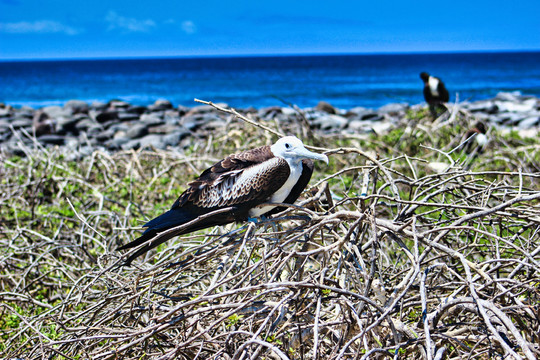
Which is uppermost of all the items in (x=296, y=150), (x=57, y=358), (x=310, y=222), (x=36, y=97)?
(x=296, y=150)

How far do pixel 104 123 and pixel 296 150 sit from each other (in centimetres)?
1016

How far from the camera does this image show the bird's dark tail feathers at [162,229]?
209cm

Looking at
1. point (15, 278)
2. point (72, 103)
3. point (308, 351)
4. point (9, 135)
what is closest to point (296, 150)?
point (308, 351)

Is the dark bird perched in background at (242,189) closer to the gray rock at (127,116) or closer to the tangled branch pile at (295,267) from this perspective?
the tangled branch pile at (295,267)

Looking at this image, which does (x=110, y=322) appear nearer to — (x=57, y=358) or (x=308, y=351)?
(x=57, y=358)

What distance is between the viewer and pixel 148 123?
10.8 m

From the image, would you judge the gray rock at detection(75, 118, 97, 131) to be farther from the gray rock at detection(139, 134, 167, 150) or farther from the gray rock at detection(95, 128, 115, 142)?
the gray rock at detection(139, 134, 167, 150)

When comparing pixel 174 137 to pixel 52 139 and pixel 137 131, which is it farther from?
pixel 52 139

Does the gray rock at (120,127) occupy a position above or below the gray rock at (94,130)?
above

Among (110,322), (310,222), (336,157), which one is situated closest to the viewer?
(310,222)

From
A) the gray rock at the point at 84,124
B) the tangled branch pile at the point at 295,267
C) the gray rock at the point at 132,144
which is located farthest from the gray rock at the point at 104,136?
the tangled branch pile at the point at 295,267

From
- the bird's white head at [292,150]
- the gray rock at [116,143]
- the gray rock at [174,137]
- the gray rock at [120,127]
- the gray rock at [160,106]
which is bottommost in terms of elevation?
the gray rock at [160,106]

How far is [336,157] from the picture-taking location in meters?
5.14

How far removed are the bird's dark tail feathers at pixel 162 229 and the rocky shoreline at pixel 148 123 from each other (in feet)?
18.7
